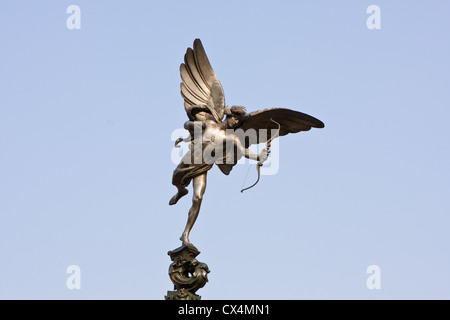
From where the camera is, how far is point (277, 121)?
748 inches

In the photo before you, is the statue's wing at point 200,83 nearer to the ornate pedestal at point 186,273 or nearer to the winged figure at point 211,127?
Answer: the winged figure at point 211,127

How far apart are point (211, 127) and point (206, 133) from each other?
157 mm

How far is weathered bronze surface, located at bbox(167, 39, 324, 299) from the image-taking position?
18062 millimetres

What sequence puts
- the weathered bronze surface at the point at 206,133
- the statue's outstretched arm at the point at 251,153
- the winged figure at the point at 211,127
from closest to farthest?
the weathered bronze surface at the point at 206,133
the statue's outstretched arm at the point at 251,153
the winged figure at the point at 211,127

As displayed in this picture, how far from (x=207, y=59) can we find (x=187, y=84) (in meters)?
0.62

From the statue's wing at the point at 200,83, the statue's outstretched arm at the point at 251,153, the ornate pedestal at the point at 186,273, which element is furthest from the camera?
the statue's wing at the point at 200,83

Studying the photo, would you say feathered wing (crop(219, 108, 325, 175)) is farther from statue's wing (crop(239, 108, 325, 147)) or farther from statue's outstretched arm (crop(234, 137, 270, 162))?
statue's outstretched arm (crop(234, 137, 270, 162))

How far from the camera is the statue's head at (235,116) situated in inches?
A: 726

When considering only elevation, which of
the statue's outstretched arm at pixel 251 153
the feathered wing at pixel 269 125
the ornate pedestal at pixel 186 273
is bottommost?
the ornate pedestal at pixel 186 273

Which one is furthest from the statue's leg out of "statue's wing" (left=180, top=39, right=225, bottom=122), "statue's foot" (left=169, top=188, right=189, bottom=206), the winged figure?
"statue's wing" (left=180, top=39, right=225, bottom=122)

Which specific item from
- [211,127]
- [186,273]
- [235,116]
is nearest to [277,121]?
[235,116]

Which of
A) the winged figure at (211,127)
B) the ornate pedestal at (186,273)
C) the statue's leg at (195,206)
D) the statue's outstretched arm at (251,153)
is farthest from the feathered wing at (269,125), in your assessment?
the ornate pedestal at (186,273)
